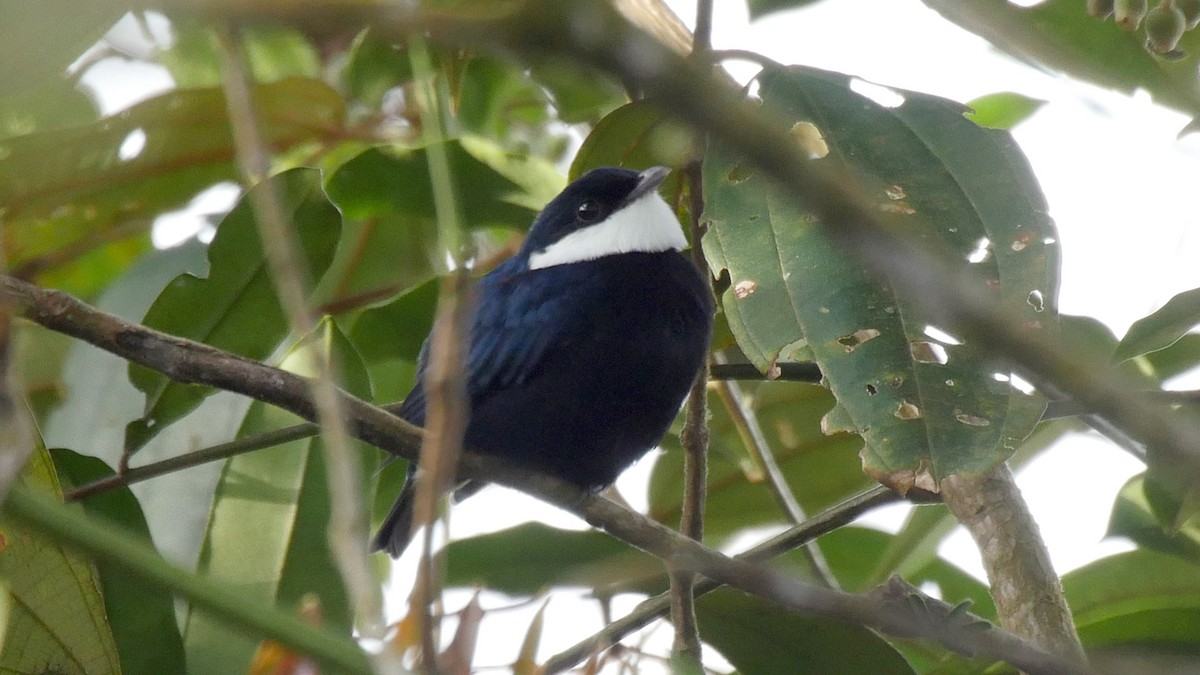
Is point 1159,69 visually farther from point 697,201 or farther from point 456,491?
point 456,491

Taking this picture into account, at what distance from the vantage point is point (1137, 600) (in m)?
2.99

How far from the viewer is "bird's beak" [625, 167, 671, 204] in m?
3.50

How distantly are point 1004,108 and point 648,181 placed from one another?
1071 millimetres

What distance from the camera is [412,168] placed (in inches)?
133

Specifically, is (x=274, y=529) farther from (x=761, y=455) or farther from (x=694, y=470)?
(x=761, y=455)

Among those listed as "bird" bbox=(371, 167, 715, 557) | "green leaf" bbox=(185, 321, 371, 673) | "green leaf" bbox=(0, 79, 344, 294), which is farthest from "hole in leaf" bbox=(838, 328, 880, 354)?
"green leaf" bbox=(0, 79, 344, 294)

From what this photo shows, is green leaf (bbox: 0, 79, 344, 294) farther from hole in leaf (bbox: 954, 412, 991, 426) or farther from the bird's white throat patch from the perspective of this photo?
hole in leaf (bbox: 954, 412, 991, 426)

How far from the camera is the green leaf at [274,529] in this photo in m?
2.60

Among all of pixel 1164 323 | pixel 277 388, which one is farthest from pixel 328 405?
pixel 1164 323

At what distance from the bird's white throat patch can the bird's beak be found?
24 mm

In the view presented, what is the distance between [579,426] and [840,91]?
1089 mm

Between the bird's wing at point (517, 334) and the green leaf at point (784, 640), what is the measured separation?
2.88 ft

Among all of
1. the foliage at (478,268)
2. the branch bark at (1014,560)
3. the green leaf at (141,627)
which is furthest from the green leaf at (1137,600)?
the green leaf at (141,627)

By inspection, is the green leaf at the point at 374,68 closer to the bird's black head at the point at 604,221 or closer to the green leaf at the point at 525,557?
the bird's black head at the point at 604,221
